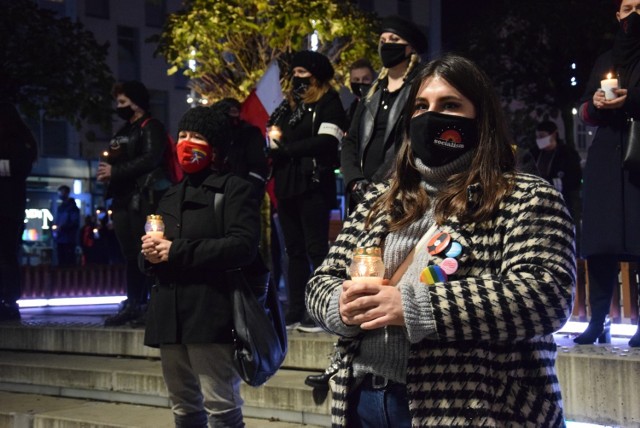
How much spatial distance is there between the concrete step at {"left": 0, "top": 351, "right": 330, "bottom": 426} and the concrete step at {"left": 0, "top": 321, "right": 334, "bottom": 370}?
67mm

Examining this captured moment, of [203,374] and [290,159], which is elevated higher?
[290,159]

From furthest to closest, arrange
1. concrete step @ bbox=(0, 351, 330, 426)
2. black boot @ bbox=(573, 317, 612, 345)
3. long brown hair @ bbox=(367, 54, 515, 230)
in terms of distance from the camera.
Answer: concrete step @ bbox=(0, 351, 330, 426)
black boot @ bbox=(573, 317, 612, 345)
long brown hair @ bbox=(367, 54, 515, 230)

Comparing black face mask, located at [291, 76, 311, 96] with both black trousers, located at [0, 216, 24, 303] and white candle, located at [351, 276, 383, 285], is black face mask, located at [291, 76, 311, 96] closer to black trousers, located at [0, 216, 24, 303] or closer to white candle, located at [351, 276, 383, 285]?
black trousers, located at [0, 216, 24, 303]

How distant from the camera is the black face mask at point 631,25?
6.01 metres

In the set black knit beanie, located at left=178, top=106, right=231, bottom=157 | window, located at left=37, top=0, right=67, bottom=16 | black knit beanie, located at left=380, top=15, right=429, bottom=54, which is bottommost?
black knit beanie, located at left=178, top=106, right=231, bottom=157

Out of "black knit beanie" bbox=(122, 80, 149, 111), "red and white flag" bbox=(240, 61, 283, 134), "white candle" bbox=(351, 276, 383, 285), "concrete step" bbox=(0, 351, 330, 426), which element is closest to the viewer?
"white candle" bbox=(351, 276, 383, 285)

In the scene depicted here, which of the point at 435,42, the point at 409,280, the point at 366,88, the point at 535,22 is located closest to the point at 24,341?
the point at 366,88

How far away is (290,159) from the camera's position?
7727mm

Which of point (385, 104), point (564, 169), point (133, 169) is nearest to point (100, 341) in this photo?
point (133, 169)

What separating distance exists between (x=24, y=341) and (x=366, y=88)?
4485mm

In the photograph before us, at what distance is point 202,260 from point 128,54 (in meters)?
37.5

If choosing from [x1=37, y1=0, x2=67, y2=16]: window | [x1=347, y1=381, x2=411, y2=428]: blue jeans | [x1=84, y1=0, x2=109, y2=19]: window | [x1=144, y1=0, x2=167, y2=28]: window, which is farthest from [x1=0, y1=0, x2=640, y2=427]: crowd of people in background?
[x1=144, y1=0, x2=167, y2=28]: window

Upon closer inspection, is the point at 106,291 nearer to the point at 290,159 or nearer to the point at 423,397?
the point at 290,159

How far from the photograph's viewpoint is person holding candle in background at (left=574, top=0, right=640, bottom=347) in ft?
19.8
